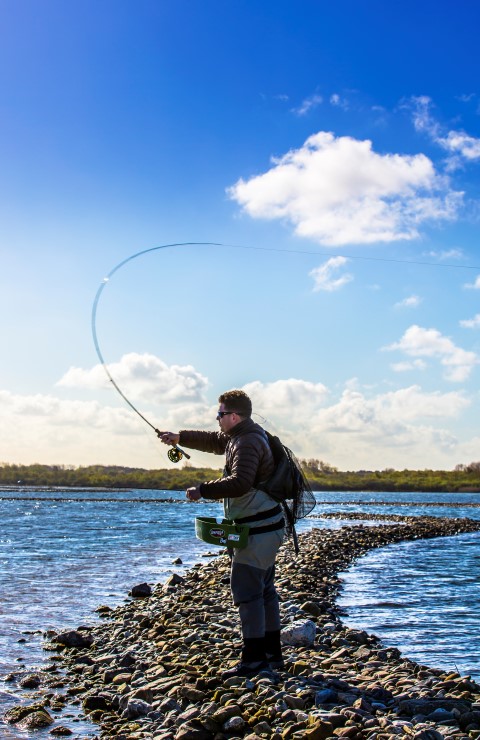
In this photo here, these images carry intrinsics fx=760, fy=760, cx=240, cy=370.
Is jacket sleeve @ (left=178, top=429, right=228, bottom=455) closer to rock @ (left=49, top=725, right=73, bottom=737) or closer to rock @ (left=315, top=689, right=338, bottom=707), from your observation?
rock @ (left=315, top=689, right=338, bottom=707)

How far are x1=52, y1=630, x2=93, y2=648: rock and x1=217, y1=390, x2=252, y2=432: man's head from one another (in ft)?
13.9

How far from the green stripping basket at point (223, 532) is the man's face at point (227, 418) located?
83 centimetres

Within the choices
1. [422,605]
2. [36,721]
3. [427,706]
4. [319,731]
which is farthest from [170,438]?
[422,605]

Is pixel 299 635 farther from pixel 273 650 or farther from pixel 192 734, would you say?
pixel 192 734

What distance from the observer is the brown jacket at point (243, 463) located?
6418 millimetres

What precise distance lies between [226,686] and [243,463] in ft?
6.16

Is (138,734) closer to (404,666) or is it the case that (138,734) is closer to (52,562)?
(404,666)

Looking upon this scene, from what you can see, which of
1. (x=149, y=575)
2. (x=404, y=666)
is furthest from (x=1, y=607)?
(x=404, y=666)

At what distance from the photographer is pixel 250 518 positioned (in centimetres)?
666

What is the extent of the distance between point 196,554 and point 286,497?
→ 17.0 metres

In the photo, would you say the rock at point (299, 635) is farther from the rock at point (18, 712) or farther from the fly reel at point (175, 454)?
the rock at point (18, 712)

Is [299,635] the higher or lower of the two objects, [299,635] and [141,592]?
the higher

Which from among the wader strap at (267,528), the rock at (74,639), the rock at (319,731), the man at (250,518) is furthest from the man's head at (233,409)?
the rock at (74,639)

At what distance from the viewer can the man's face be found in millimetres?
6738
